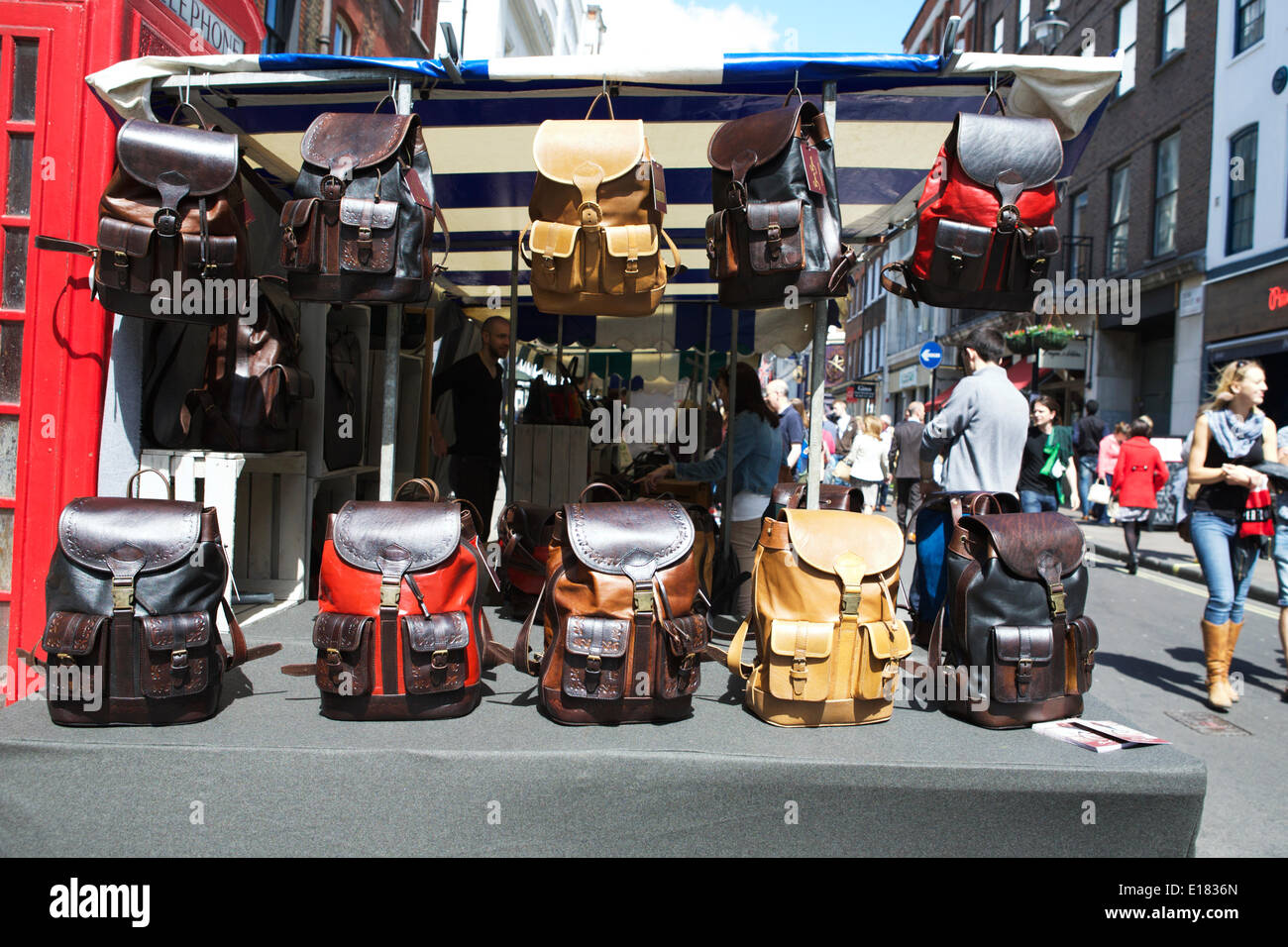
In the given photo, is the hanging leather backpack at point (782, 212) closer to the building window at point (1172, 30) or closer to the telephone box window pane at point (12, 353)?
the telephone box window pane at point (12, 353)

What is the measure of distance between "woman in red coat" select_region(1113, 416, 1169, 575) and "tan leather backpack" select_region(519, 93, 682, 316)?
30.4 ft

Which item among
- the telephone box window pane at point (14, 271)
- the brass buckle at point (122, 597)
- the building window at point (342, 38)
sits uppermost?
the building window at point (342, 38)

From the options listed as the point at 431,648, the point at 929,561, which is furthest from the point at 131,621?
the point at 929,561

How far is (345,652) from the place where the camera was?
3002 mm

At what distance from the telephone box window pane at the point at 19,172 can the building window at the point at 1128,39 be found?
19681 millimetres

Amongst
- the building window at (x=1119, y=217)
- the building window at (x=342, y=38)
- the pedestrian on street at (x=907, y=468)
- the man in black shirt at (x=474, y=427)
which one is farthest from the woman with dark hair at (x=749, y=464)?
the building window at (x=1119, y=217)

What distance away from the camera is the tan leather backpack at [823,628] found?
3.07 metres

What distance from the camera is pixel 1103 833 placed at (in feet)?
9.44

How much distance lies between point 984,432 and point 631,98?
7.70 ft

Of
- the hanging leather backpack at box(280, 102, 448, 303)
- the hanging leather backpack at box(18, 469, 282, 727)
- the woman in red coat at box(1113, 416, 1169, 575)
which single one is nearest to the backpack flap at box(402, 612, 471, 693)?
the hanging leather backpack at box(18, 469, 282, 727)

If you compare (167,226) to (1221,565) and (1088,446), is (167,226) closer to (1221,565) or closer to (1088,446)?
(1221,565)

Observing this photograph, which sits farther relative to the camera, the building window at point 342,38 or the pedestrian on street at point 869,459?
the pedestrian on street at point 869,459

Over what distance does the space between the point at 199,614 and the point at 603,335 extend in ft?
21.3
